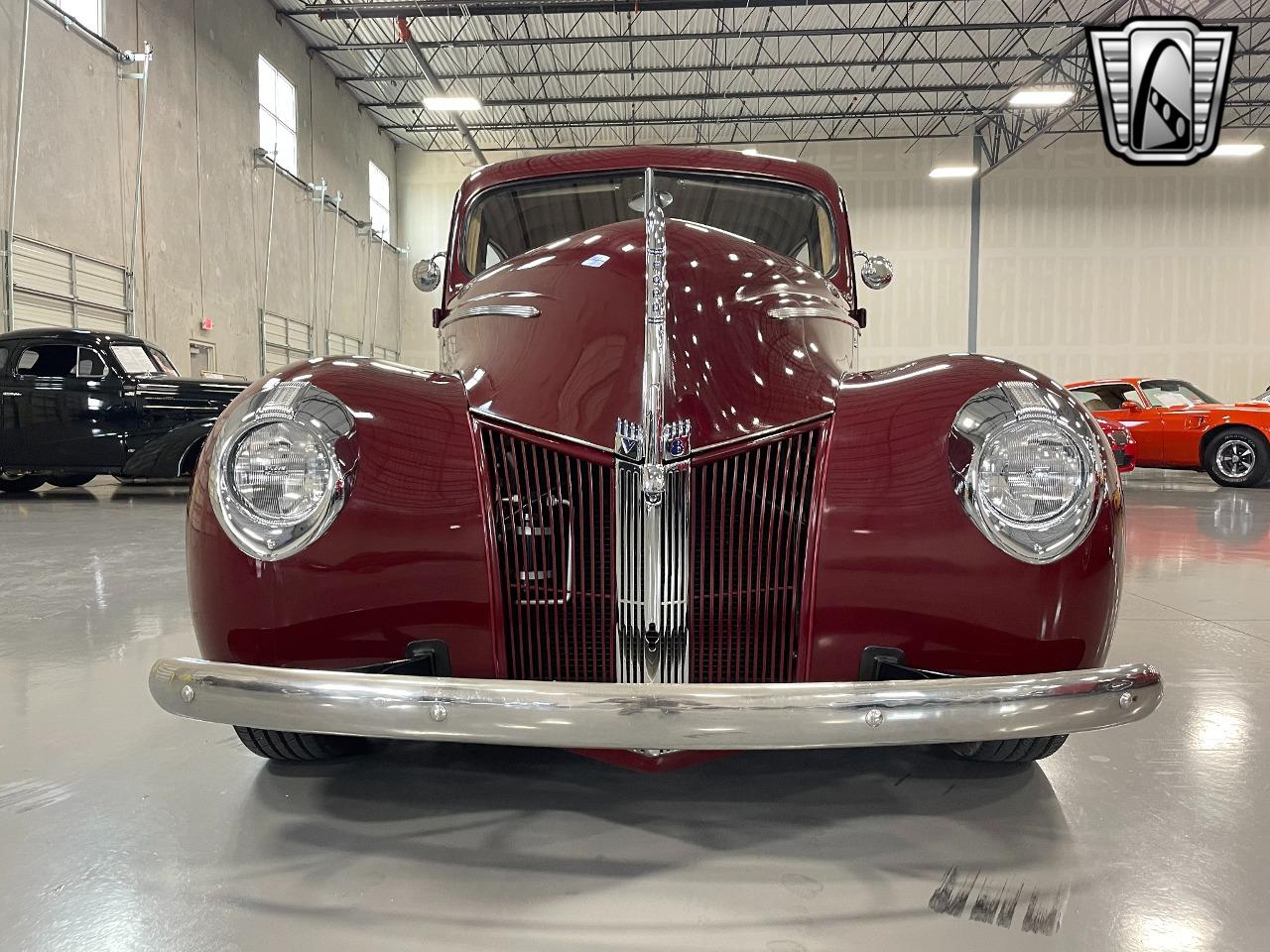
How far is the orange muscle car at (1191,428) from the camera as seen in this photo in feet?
32.0

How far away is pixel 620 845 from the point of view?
1499 millimetres

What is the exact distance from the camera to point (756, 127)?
18547 millimetres

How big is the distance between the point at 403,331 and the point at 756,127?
348 inches

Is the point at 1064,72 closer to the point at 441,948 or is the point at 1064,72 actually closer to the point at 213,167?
the point at 213,167

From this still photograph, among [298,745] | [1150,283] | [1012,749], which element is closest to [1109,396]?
[1150,283]

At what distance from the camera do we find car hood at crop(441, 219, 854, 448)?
62.2 inches

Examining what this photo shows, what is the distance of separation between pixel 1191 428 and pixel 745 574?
1041 centimetres

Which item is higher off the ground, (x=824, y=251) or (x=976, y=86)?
(x=976, y=86)

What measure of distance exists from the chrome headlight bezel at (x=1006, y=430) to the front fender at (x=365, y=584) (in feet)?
2.75

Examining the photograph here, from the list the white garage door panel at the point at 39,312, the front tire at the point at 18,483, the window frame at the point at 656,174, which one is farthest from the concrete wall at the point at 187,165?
the window frame at the point at 656,174

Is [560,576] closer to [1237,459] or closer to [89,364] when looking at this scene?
[89,364]

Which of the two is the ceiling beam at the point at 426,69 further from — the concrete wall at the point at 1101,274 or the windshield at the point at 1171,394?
the windshield at the point at 1171,394

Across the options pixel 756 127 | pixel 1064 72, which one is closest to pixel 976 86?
pixel 1064 72

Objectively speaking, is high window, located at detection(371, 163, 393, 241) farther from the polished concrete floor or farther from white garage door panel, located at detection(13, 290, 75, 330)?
the polished concrete floor
